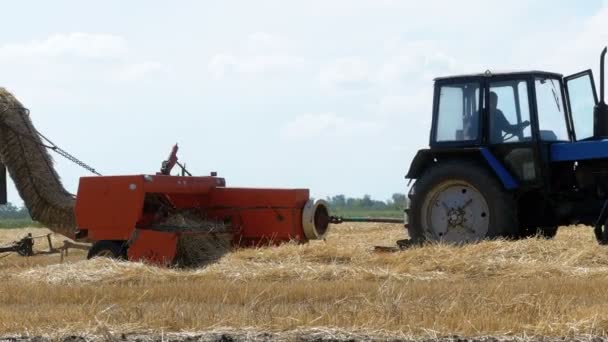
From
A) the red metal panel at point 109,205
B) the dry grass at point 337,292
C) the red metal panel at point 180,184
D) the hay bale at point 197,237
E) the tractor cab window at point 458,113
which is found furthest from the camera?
the red metal panel at point 180,184

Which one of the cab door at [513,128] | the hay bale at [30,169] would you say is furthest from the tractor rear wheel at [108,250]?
the cab door at [513,128]

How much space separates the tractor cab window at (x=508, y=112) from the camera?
39.1 ft

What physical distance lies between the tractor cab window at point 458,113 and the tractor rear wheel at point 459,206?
31 centimetres

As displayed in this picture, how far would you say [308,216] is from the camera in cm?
1336

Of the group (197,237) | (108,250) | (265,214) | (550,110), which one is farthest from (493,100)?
(108,250)

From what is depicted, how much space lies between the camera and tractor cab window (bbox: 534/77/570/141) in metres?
11.9

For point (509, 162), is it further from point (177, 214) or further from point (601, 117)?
point (177, 214)

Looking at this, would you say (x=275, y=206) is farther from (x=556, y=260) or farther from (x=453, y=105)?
(x=556, y=260)

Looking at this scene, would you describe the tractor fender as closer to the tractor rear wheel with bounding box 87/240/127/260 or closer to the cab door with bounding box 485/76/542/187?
the cab door with bounding box 485/76/542/187

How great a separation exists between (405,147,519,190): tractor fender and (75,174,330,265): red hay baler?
152 centimetres

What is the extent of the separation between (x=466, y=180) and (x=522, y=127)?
82 centimetres

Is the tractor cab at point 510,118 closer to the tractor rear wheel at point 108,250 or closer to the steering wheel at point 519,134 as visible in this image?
the steering wheel at point 519,134

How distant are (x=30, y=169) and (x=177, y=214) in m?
2.68

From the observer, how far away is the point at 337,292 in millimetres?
9109
